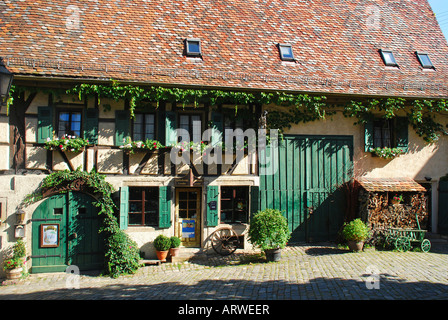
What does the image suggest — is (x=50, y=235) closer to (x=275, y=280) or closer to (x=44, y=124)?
(x=44, y=124)

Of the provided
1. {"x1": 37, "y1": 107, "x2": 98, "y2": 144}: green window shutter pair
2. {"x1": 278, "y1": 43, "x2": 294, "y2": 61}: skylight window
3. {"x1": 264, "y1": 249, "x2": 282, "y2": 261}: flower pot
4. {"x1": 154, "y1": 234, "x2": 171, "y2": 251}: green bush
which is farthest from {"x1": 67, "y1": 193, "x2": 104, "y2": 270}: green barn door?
{"x1": 278, "y1": 43, "x2": 294, "y2": 61}: skylight window

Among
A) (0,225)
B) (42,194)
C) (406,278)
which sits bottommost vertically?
(406,278)

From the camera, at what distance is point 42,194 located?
9.00 metres

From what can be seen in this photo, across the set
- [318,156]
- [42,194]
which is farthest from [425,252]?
[42,194]

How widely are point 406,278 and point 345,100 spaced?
18.0 feet

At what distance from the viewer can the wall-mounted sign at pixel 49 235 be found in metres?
9.05

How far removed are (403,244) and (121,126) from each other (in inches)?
324

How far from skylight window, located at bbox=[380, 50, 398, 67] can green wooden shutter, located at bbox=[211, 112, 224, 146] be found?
616 cm

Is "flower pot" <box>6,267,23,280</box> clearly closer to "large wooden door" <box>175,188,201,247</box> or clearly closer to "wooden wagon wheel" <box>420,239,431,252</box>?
"large wooden door" <box>175,188,201,247</box>

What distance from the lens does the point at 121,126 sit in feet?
31.5

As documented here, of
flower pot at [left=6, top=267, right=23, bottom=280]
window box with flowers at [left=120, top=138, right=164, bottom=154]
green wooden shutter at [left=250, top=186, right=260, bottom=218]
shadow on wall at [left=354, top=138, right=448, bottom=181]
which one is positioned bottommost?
flower pot at [left=6, top=267, right=23, bottom=280]

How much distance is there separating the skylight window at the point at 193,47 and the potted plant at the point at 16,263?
6.81 m

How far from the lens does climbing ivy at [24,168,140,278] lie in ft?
28.9

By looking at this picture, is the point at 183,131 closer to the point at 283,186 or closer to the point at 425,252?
the point at 283,186
